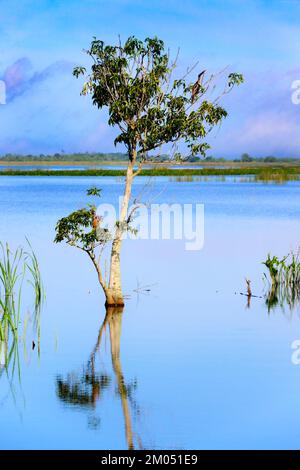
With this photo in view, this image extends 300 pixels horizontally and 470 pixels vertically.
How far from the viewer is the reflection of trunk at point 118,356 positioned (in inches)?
298

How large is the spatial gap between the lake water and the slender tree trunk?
→ 0.21m

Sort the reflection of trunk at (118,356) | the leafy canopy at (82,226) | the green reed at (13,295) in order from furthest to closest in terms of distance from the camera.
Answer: the leafy canopy at (82,226), the green reed at (13,295), the reflection of trunk at (118,356)

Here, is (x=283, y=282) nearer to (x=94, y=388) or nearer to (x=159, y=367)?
(x=159, y=367)

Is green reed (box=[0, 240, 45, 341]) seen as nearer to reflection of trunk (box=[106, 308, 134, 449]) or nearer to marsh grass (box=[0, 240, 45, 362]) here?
marsh grass (box=[0, 240, 45, 362])

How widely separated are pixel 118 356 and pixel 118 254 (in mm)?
2635

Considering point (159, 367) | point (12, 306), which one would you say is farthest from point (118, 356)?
point (12, 306)

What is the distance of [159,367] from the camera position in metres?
9.36

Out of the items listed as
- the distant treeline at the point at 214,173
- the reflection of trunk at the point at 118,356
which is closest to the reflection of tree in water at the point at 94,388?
the reflection of trunk at the point at 118,356

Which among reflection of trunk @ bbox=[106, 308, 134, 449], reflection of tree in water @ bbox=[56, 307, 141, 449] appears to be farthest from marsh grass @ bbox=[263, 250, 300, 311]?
reflection of tree in water @ bbox=[56, 307, 141, 449]

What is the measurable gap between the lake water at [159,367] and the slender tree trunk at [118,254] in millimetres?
212

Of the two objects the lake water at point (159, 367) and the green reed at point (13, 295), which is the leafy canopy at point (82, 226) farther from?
the lake water at point (159, 367)

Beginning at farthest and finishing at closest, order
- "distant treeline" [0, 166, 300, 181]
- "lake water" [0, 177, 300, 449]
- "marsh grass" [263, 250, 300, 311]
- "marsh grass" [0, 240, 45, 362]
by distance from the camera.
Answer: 1. "distant treeline" [0, 166, 300, 181]
2. "marsh grass" [263, 250, 300, 311]
3. "marsh grass" [0, 240, 45, 362]
4. "lake water" [0, 177, 300, 449]

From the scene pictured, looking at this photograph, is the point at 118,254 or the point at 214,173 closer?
the point at 118,254

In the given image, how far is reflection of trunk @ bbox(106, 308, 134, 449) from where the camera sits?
7.57m
